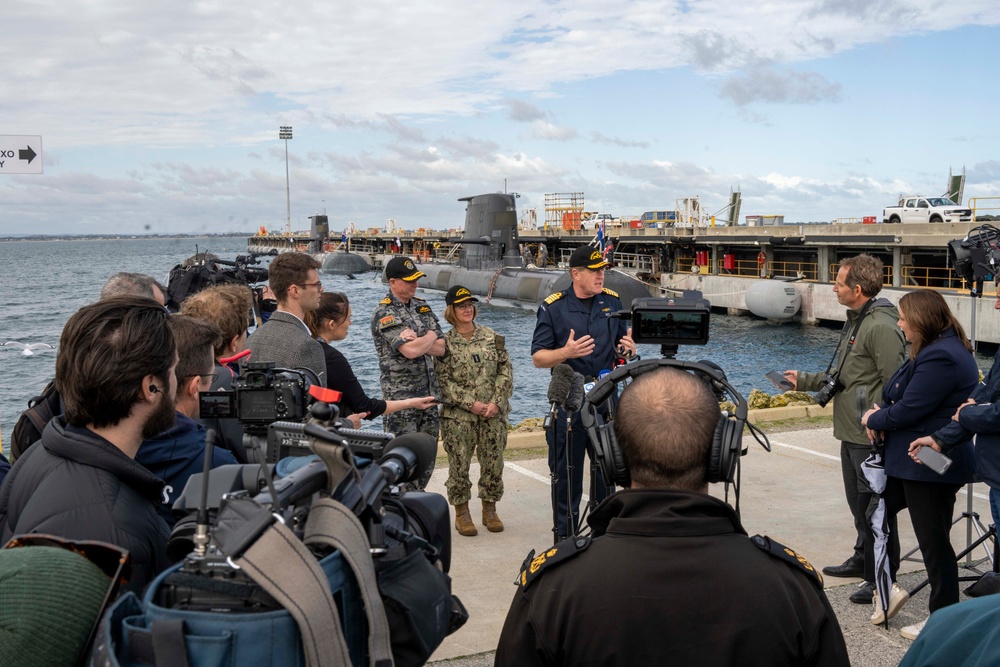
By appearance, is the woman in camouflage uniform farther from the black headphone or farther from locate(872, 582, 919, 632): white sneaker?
the black headphone

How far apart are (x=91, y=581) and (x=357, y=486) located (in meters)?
0.53

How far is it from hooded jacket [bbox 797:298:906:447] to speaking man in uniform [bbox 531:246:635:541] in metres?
1.37

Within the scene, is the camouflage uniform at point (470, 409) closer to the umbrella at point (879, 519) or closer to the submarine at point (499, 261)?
the umbrella at point (879, 519)

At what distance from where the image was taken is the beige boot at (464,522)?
20.1 ft

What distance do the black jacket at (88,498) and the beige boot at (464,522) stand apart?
3953 mm

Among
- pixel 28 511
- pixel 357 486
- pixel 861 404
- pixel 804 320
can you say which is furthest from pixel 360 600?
pixel 804 320

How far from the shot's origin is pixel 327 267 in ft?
240

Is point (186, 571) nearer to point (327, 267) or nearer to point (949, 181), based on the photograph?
point (949, 181)

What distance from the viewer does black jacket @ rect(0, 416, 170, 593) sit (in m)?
2.09

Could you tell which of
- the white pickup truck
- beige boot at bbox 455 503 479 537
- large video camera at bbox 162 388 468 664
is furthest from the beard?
the white pickup truck

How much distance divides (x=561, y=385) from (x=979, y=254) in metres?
2.84

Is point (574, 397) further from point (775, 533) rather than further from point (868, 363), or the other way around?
point (775, 533)

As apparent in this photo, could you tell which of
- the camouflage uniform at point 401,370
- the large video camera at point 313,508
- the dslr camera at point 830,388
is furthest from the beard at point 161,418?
the dslr camera at point 830,388

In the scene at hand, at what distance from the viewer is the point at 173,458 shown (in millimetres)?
2520
